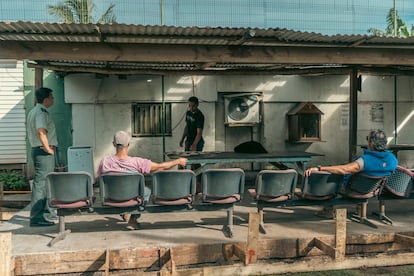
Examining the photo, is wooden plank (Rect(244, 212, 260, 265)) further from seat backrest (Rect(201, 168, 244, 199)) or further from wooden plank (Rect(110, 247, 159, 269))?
wooden plank (Rect(110, 247, 159, 269))

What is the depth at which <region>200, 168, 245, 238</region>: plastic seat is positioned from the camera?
4617mm

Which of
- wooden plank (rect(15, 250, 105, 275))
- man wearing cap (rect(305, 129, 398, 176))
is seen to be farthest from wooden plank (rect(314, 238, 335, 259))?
wooden plank (rect(15, 250, 105, 275))

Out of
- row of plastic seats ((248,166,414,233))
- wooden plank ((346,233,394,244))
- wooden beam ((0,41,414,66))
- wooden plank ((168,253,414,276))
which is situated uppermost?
wooden beam ((0,41,414,66))

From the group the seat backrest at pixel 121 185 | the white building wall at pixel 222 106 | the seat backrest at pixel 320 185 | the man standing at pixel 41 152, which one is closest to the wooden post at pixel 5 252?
the seat backrest at pixel 121 185

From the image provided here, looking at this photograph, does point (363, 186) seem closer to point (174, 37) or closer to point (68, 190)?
point (174, 37)

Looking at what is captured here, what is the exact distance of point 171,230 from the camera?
16.4ft

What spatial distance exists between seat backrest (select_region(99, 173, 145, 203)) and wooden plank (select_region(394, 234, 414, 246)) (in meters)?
3.04

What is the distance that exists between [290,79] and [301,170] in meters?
3.71

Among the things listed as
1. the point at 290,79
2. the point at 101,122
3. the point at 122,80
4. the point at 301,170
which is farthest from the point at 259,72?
the point at 101,122

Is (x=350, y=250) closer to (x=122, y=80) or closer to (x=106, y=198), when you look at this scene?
(x=106, y=198)

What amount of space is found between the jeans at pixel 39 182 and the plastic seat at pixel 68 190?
2.72ft

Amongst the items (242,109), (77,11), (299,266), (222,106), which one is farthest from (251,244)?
(77,11)

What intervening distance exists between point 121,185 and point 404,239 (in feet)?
10.7

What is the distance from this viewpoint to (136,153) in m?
9.70
